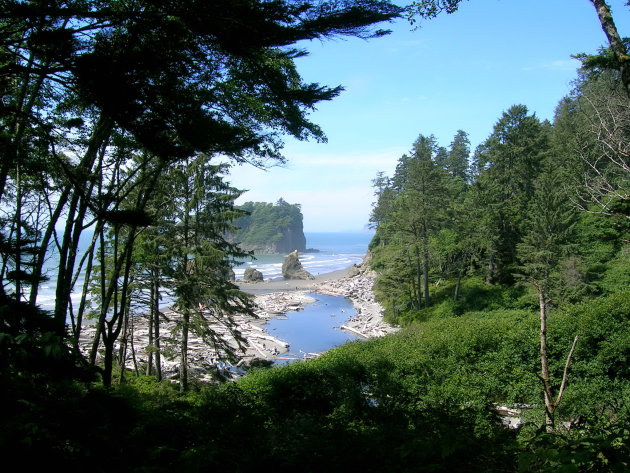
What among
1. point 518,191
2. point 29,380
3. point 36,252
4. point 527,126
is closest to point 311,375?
point 36,252

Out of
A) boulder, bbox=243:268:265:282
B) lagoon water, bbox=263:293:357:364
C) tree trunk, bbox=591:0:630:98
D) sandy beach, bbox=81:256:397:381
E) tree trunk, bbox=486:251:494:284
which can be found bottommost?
lagoon water, bbox=263:293:357:364

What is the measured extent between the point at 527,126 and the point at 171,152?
3195 centimetres

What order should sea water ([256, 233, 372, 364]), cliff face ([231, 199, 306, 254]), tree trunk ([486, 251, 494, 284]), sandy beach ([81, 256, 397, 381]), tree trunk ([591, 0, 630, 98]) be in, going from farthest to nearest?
cliff face ([231, 199, 306, 254]), tree trunk ([486, 251, 494, 284]), sea water ([256, 233, 372, 364]), sandy beach ([81, 256, 397, 381]), tree trunk ([591, 0, 630, 98])

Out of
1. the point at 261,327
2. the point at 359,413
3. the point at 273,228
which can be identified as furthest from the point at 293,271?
the point at 273,228

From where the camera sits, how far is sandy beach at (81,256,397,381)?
16.6m

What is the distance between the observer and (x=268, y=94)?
5840 mm

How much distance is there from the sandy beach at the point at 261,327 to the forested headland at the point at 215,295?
2965 millimetres

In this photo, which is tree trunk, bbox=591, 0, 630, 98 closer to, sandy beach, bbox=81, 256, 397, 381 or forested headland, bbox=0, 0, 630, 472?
forested headland, bbox=0, 0, 630, 472

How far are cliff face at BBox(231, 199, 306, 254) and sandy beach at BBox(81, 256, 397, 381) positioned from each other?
171 ft

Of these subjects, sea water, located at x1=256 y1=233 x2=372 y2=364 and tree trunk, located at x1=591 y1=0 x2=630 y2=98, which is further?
sea water, located at x1=256 y1=233 x2=372 y2=364

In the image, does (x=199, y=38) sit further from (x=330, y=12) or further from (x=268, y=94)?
(x=268, y=94)

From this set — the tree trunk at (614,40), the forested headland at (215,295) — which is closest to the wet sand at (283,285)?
the forested headland at (215,295)

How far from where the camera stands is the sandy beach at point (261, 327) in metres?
16.6

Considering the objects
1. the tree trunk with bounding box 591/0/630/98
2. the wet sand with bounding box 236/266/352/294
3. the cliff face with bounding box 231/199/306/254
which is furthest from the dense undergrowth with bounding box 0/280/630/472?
the cliff face with bounding box 231/199/306/254
